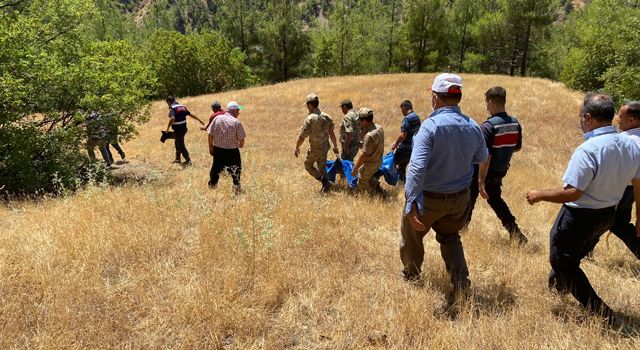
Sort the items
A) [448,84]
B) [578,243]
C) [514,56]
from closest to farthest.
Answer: [578,243] < [448,84] < [514,56]

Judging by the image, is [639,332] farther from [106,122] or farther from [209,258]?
[106,122]

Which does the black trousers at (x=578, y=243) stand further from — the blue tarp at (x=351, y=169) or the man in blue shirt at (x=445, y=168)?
the blue tarp at (x=351, y=169)

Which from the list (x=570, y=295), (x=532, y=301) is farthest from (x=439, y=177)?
(x=570, y=295)

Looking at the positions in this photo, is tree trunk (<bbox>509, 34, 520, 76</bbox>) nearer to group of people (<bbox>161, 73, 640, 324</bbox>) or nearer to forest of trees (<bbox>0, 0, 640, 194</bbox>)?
forest of trees (<bbox>0, 0, 640, 194</bbox>)

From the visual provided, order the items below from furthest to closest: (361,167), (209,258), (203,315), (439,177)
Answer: (361,167)
(209,258)
(439,177)
(203,315)

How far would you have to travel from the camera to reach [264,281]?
3420 millimetres

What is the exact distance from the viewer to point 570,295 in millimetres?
3555

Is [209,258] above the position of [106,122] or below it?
below

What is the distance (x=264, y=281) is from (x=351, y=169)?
4.23 m

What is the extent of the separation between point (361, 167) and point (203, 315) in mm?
4337

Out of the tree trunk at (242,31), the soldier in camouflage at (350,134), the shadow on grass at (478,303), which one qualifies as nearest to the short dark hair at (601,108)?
the shadow on grass at (478,303)

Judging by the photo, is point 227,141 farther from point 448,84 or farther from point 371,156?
point 448,84

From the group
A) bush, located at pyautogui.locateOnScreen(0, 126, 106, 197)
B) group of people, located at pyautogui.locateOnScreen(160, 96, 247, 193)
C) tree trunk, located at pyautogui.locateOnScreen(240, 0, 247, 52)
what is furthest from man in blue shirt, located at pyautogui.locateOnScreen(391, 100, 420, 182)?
tree trunk, located at pyautogui.locateOnScreen(240, 0, 247, 52)

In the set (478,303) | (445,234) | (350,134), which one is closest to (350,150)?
(350,134)
